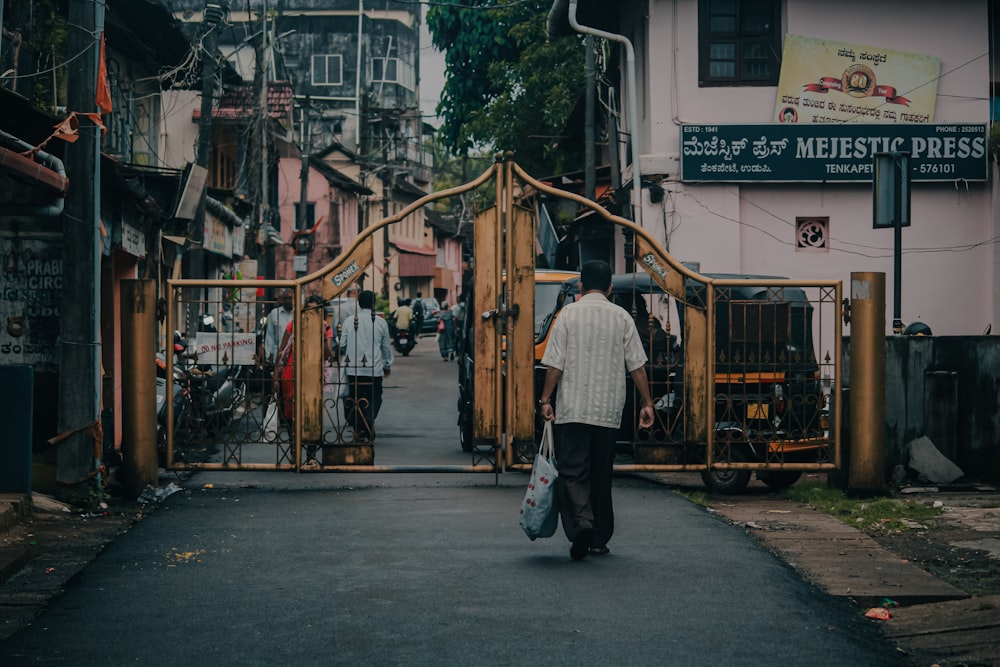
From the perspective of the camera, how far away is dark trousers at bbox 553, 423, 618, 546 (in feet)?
26.3

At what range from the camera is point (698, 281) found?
10.6 m

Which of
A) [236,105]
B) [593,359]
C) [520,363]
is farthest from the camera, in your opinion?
[236,105]

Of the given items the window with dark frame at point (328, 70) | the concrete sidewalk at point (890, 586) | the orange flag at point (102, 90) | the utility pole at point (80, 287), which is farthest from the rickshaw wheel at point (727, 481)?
the window with dark frame at point (328, 70)

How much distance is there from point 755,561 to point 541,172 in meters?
30.7

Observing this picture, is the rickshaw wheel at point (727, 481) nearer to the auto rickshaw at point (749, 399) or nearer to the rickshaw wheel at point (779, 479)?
the auto rickshaw at point (749, 399)

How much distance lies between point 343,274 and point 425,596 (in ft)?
13.5

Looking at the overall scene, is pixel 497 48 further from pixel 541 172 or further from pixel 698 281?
pixel 698 281

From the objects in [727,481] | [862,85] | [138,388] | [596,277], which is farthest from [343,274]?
[862,85]

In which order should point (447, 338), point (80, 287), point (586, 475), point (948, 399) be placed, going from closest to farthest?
point (586, 475) < point (80, 287) < point (948, 399) < point (447, 338)

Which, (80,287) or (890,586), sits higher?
(80,287)

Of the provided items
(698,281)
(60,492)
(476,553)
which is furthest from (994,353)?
(60,492)

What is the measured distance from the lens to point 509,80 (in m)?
35.9

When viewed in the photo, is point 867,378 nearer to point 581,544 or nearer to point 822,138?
point 581,544

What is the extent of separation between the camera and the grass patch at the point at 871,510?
32.0 ft
